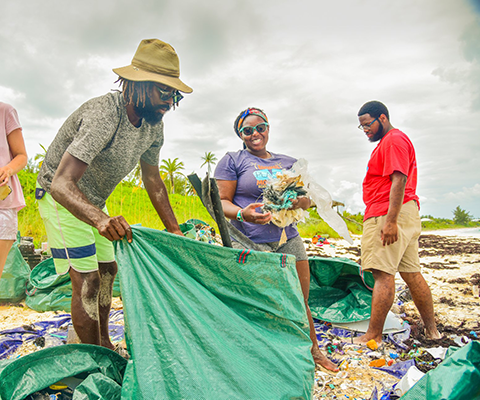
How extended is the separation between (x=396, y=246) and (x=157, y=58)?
Answer: 2.45 metres

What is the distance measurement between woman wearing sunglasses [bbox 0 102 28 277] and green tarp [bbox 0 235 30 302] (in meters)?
1.77

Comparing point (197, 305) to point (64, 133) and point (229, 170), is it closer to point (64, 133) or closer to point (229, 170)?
point (229, 170)

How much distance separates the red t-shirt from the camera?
286cm

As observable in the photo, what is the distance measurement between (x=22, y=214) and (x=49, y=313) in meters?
4.19

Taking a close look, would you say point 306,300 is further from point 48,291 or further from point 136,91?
point 48,291

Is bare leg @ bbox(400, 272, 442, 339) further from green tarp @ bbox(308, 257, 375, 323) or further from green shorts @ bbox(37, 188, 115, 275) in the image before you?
green shorts @ bbox(37, 188, 115, 275)

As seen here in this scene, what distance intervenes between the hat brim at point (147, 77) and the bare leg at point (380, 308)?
7.48 ft

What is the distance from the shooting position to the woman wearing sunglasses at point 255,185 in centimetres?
234

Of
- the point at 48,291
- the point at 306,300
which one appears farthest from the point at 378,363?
the point at 48,291

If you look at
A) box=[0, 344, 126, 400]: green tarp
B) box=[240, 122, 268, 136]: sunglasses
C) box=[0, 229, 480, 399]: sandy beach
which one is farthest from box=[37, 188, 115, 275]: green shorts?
box=[240, 122, 268, 136]: sunglasses

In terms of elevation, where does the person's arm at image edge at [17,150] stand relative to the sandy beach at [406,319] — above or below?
above

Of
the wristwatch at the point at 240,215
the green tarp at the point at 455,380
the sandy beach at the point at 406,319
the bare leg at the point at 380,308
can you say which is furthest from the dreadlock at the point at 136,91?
the bare leg at the point at 380,308

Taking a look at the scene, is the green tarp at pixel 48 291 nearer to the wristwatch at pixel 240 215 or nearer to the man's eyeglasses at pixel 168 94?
the wristwatch at pixel 240 215

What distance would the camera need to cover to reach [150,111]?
2031 mm
